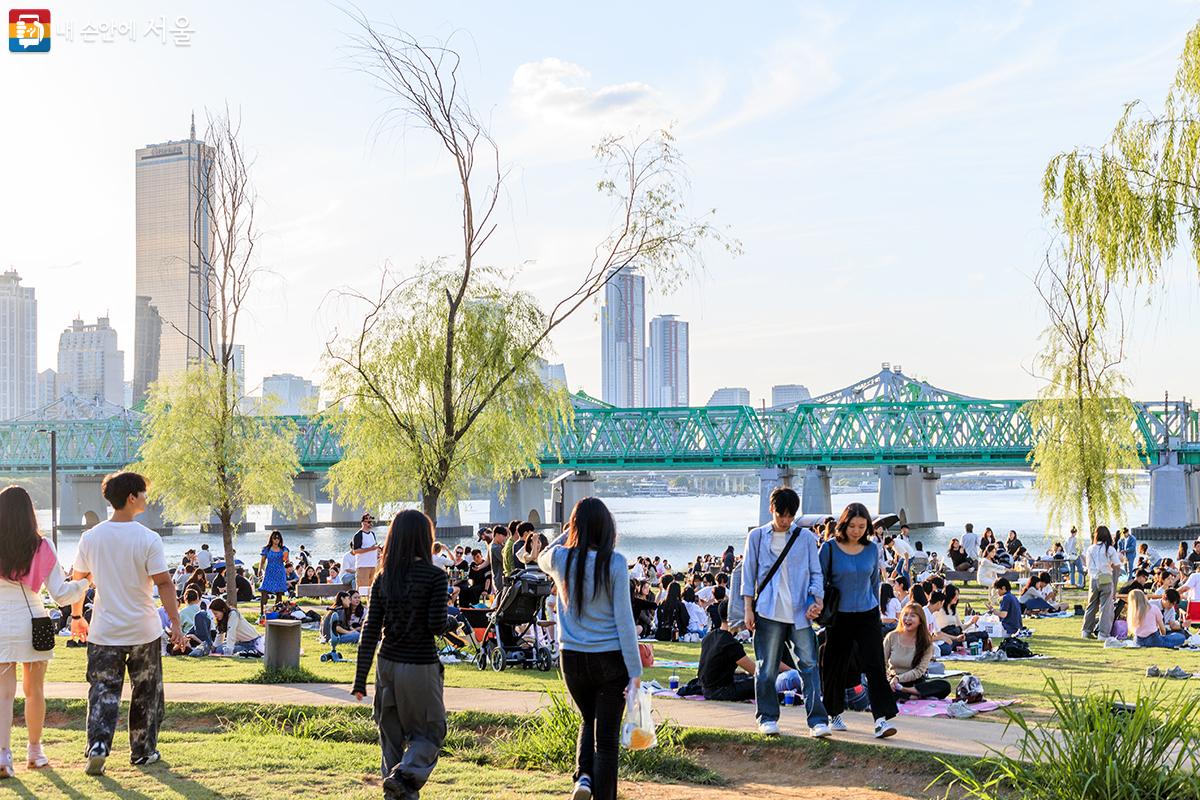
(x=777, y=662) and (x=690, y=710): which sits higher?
(x=777, y=662)

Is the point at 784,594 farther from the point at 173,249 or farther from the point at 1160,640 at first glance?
the point at 173,249

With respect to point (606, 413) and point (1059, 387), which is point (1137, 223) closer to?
point (1059, 387)

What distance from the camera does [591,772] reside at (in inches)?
281

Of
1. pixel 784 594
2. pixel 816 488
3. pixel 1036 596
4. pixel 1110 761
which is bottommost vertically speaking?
pixel 816 488

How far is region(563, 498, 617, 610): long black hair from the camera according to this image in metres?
6.89

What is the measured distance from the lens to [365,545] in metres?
21.8

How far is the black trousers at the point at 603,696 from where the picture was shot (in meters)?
6.94

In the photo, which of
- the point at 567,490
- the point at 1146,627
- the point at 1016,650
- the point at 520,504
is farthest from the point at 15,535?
the point at 567,490

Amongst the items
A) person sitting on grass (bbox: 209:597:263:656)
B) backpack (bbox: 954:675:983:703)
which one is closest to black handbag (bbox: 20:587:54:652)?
backpack (bbox: 954:675:983:703)

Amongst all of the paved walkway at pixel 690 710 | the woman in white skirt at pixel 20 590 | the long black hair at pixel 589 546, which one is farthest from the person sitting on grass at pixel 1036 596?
the woman in white skirt at pixel 20 590

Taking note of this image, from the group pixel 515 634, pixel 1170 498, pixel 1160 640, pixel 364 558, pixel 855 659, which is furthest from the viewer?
pixel 1170 498

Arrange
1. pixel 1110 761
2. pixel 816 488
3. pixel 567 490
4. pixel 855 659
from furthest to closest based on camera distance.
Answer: pixel 567 490 → pixel 816 488 → pixel 855 659 → pixel 1110 761

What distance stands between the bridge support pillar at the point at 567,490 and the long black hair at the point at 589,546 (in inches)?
3965

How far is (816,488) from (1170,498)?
1033 inches
